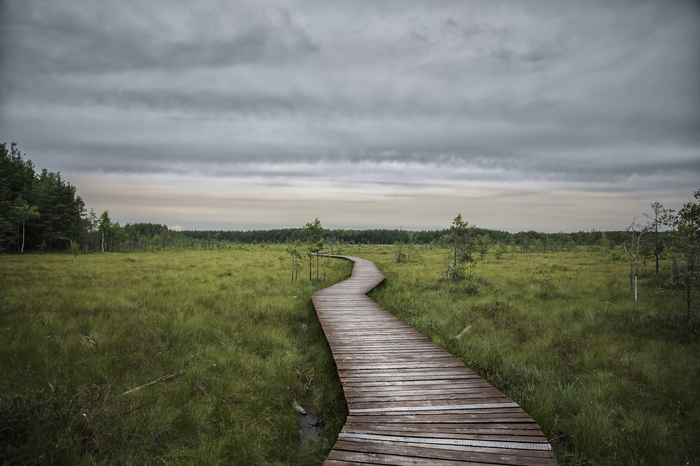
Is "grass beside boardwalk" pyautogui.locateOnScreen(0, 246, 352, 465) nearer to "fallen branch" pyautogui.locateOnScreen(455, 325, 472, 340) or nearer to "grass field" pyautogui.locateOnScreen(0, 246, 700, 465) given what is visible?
"grass field" pyautogui.locateOnScreen(0, 246, 700, 465)

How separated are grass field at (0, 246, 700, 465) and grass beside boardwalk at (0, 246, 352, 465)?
3 cm

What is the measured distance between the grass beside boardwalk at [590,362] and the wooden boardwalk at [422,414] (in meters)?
0.70

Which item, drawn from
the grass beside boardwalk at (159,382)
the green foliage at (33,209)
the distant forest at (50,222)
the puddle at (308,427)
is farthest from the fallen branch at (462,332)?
the green foliage at (33,209)

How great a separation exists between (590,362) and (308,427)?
5.96m

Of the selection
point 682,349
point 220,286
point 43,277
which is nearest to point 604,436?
point 682,349

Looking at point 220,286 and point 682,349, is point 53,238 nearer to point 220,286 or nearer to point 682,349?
point 220,286

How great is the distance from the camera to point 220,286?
14805 mm

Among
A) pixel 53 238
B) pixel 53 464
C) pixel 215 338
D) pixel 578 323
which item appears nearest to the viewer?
pixel 53 464

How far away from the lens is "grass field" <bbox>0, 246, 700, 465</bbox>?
12.2ft

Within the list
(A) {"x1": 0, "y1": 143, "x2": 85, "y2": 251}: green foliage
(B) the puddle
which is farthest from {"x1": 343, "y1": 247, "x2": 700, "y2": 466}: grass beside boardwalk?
(A) {"x1": 0, "y1": 143, "x2": 85, "y2": 251}: green foliage

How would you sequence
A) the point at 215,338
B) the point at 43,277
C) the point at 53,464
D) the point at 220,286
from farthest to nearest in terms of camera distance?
the point at 43,277
the point at 220,286
the point at 215,338
the point at 53,464

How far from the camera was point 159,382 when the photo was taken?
532cm

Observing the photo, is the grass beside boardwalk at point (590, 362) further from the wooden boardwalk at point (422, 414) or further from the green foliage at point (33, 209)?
the green foliage at point (33, 209)

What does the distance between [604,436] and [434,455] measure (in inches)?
103
